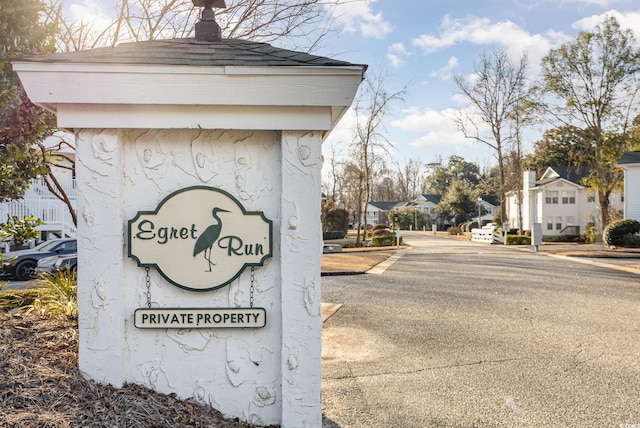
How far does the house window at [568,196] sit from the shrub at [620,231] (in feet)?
44.2

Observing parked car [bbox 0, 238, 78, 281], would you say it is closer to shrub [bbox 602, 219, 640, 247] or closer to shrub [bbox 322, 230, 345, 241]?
shrub [bbox 322, 230, 345, 241]

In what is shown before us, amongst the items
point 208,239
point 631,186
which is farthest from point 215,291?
point 631,186

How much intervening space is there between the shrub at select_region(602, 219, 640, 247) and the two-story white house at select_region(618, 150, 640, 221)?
3234 mm

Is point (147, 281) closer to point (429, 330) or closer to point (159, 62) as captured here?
point (159, 62)

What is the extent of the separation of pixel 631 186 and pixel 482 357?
1063 inches

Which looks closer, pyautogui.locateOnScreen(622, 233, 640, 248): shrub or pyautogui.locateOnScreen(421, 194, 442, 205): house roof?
pyautogui.locateOnScreen(622, 233, 640, 248): shrub

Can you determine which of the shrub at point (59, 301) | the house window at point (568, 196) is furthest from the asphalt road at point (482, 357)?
the house window at point (568, 196)

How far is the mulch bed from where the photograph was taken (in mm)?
2213

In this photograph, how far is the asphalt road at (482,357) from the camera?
3438 millimetres

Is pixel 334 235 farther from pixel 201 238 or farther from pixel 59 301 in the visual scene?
pixel 201 238

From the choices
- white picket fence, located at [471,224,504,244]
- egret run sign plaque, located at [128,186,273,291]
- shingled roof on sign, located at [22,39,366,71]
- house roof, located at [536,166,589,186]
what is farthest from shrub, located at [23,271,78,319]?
house roof, located at [536,166,589,186]

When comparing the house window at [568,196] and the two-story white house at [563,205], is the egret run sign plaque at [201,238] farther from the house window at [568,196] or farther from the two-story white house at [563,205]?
the house window at [568,196]

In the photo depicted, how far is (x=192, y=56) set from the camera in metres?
2.69

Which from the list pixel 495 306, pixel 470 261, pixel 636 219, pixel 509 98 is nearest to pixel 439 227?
pixel 509 98
